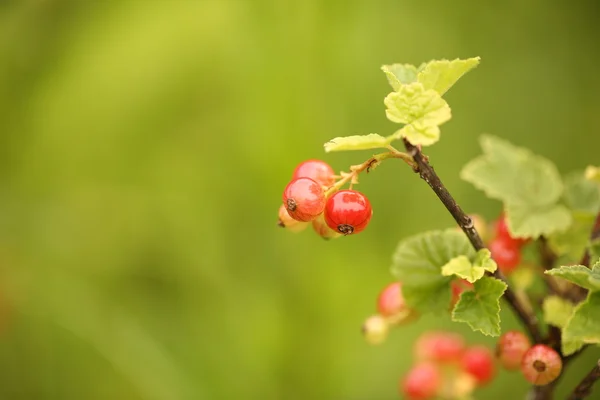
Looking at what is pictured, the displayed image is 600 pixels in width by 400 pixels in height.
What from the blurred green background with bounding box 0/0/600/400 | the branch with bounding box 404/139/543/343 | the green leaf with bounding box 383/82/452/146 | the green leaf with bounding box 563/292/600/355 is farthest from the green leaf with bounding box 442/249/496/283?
the blurred green background with bounding box 0/0/600/400

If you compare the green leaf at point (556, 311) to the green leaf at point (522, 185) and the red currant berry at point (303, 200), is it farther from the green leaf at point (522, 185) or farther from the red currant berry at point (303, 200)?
the red currant berry at point (303, 200)

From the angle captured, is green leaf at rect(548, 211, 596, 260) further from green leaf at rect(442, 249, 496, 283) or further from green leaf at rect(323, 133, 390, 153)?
green leaf at rect(323, 133, 390, 153)

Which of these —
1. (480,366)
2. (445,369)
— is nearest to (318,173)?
(480,366)

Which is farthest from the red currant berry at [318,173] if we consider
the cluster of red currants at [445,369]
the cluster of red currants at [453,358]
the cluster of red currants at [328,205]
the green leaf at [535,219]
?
the cluster of red currants at [445,369]

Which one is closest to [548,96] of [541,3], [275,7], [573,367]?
[541,3]

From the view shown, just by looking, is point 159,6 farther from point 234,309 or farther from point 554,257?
point 554,257
